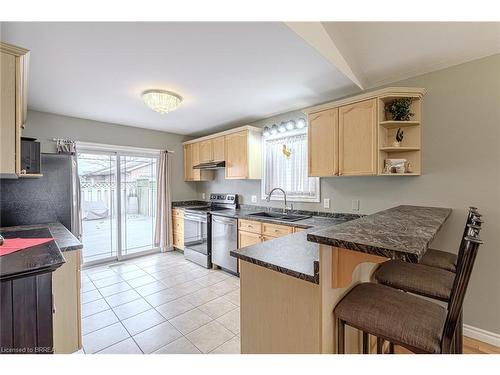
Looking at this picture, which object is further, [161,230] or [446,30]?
[161,230]

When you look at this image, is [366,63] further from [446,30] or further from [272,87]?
[272,87]

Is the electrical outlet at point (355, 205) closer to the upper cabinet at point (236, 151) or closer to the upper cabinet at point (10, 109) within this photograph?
the upper cabinet at point (236, 151)

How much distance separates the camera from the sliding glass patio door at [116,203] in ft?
12.6

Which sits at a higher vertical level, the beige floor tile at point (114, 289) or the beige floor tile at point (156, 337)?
the beige floor tile at point (114, 289)

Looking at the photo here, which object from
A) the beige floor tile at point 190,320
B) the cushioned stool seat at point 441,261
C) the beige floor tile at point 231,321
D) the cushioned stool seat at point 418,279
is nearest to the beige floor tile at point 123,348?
the beige floor tile at point 190,320

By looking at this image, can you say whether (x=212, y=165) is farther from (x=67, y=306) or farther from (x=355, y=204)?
(x=67, y=306)

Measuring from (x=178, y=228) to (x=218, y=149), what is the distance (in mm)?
1776

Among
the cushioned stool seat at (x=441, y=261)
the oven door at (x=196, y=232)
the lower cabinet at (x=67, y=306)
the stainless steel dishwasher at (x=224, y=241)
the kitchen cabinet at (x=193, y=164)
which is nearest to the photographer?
the cushioned stool seat at (x=441, y=261)

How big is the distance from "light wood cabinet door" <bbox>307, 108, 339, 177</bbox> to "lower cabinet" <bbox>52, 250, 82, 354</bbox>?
2486 millimetres

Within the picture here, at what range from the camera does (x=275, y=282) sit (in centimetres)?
125

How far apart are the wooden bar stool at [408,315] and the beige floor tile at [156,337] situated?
61.0 inches
